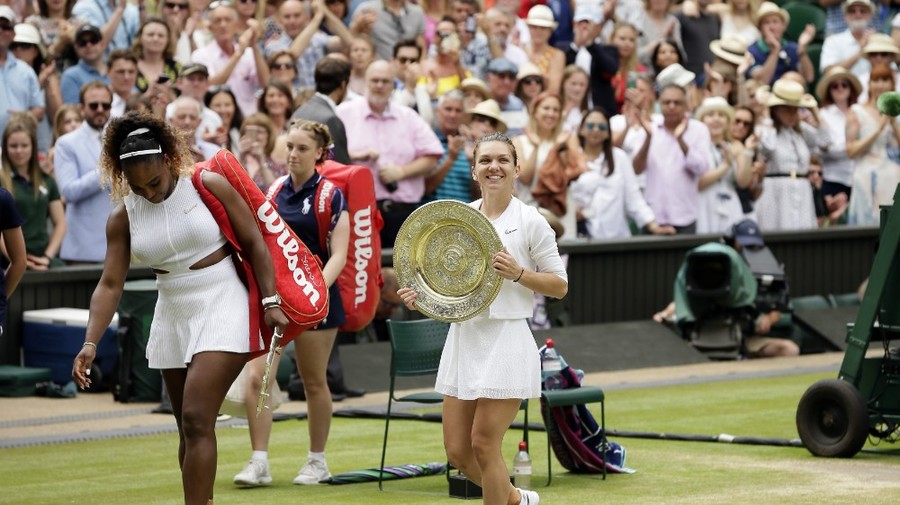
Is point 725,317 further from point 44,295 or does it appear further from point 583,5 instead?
point 44,295

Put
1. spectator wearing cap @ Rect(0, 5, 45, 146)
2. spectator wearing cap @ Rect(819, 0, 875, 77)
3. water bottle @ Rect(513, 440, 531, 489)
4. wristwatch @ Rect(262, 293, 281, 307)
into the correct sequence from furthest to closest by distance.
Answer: spectator wearing cap @ Rect(819, 0, 875, 77) → spectator wearing cap @ Rect(0, 5, 45, 146) → water bottle @ Rect(513, 440, 531, 489) → wristwatch @ Rect(262, 293, 281, 307)

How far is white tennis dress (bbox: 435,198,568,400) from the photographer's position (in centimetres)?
820

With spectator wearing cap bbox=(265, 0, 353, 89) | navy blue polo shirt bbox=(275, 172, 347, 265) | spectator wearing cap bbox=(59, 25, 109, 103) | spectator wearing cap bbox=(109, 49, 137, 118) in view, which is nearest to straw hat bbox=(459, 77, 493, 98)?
spectator wearing cap bbox=(265, 0, 353, 89)

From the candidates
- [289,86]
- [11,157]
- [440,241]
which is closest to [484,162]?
[440,241]

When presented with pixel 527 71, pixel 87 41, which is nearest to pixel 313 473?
pixel 87 41

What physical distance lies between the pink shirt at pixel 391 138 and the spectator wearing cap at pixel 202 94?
1.07 metres

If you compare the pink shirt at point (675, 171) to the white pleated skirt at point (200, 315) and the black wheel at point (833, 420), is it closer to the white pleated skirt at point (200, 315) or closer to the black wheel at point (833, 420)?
the black wheel at point (833, 420)

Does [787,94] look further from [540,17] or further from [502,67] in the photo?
[502,67]

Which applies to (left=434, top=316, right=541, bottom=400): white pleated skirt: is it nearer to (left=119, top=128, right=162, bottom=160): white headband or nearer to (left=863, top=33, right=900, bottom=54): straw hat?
(left=119, top=128, right=162, bottom=160): white headband

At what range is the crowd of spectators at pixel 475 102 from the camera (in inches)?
583

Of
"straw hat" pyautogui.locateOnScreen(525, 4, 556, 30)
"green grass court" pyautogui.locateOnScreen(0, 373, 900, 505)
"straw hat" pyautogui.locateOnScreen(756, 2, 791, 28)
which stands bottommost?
"green grass court" pyautogui.locateOnScreen(0, 373, 900, 505)

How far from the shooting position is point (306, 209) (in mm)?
10336

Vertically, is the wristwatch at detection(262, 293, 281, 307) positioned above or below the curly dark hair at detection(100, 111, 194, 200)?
below

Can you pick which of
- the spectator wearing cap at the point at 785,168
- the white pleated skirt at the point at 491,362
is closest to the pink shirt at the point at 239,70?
the spectator wearing cap at the point at 785,168
